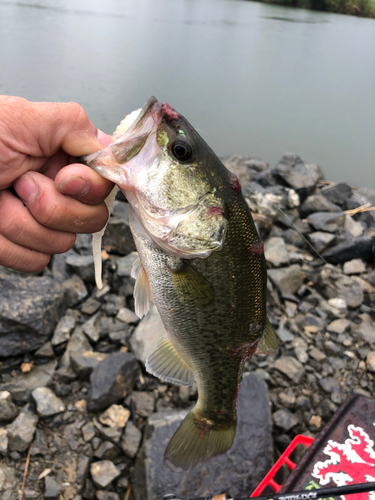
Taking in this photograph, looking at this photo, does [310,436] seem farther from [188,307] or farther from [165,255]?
[165,255]

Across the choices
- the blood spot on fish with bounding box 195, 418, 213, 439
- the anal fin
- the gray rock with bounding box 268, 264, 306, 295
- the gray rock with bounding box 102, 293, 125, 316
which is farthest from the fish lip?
the gray rock with bounding box 268, 264, 306, 295

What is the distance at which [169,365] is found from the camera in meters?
1.71

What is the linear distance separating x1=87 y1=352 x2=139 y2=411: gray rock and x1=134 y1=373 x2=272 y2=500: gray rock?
1.11ft

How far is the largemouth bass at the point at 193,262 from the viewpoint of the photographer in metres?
1.29

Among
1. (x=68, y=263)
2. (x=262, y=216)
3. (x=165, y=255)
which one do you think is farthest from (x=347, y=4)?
(x=165, y=255)

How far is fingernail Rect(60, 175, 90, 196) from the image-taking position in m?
1.35

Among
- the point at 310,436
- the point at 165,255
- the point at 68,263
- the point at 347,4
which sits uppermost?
the point at 347,4

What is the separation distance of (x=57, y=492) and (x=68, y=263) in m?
2.03

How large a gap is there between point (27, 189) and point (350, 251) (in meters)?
4.26

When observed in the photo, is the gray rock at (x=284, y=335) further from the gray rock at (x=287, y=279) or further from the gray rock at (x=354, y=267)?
the gray rock at (x=354, y=267)

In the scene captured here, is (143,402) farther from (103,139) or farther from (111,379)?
(103,139)

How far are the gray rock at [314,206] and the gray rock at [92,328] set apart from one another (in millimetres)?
3871

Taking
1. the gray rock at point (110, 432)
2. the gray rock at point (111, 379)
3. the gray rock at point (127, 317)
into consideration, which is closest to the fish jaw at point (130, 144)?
the gray rock at point (111, 379)

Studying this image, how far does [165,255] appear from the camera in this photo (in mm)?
1427
